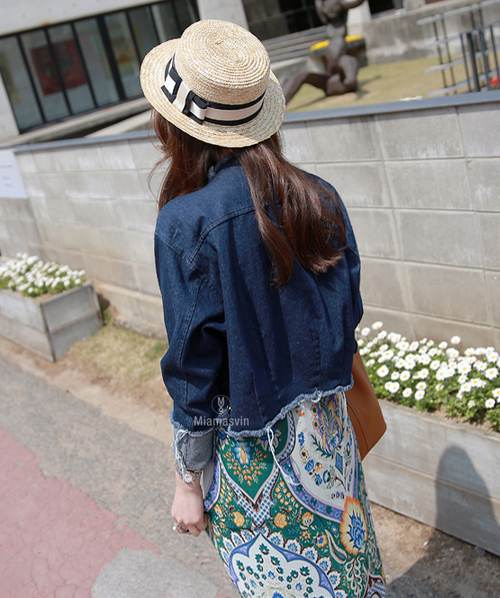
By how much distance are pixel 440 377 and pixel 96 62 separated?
49.4 feet

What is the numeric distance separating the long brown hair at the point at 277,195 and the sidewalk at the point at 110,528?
5.78 ft

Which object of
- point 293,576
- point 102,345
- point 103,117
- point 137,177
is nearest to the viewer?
point 293,576

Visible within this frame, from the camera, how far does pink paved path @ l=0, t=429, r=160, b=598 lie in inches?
119

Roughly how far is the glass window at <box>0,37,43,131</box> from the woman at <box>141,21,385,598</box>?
14292mm

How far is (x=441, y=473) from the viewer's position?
274 centimetres

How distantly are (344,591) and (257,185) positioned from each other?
43.4 inches

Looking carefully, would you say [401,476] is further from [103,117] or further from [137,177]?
[103,117]

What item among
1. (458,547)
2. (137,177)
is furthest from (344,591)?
(137,177)

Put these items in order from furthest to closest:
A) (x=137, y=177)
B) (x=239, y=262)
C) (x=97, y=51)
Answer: (x=97, y=51) → (x=137, y=177) → (x=239, y=262)

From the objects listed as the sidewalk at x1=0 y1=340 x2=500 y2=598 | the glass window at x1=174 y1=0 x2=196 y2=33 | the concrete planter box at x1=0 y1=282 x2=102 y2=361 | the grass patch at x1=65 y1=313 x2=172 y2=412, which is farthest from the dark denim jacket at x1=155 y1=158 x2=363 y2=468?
the glass window at x1=174 y1=0 x2=196 y2=33

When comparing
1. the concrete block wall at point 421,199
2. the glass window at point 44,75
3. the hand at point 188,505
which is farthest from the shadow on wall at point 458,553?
the glass window at point 44,75

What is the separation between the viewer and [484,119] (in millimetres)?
2646

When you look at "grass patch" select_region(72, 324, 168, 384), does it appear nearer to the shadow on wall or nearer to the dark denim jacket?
the shadow on wall

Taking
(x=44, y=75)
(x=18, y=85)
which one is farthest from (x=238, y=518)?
(x=44, y=75)
